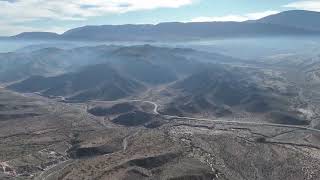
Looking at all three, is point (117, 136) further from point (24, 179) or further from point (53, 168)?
point (24, 179)

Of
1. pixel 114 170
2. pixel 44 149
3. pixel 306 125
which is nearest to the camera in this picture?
pixel 114 170

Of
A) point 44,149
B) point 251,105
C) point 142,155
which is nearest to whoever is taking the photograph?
point 142,155

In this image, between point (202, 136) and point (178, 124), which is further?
point (178, 124)

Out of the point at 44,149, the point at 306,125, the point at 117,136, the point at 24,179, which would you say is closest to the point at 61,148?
the point at 44,149

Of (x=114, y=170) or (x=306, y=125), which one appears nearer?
(x=114, y=170)

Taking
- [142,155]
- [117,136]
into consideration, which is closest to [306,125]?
[117,136]

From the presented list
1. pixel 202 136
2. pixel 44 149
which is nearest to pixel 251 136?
pixel 202 136

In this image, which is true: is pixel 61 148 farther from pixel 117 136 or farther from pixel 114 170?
pixel 114 170

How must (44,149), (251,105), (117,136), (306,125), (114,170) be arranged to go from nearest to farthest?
(114,170)
(44,149)
(117,136)
(306,125)
(251,105)
